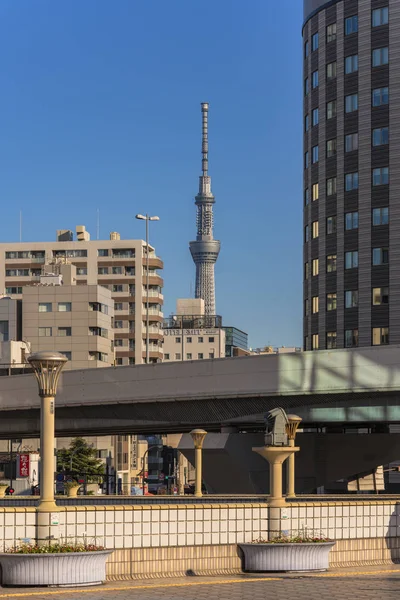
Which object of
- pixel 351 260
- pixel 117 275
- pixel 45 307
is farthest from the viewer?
pixel 117 275

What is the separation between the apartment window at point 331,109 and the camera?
379ft

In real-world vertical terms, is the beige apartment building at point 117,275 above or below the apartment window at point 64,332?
above

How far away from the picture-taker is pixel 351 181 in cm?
11331

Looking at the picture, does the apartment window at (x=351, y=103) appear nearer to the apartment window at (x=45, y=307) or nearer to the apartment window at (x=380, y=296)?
the apartment window at (x=380, y=296)

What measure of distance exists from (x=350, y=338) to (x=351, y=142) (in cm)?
1815

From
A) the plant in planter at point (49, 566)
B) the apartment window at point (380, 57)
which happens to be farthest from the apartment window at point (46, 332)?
the plant in planter at point (49, 566)

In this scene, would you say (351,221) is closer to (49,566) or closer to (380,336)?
(380,336)

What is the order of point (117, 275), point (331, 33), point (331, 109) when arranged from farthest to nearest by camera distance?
1. point (117, 275)
2. point (331, 33)
3. point (331, 109)

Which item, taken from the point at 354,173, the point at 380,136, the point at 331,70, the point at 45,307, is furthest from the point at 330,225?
the point at 45,307

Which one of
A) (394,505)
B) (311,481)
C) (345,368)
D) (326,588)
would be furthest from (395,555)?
(311,481)

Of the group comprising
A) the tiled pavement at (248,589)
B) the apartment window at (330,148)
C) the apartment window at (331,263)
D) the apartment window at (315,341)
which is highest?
the apartment window at (330,148)

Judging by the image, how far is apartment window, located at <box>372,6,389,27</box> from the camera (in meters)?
111

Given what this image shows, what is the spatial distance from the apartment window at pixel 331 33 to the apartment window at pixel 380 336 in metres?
28.3

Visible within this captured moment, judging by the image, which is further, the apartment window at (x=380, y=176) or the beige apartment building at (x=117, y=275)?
the beige apartment building at (x=117, y=275)
